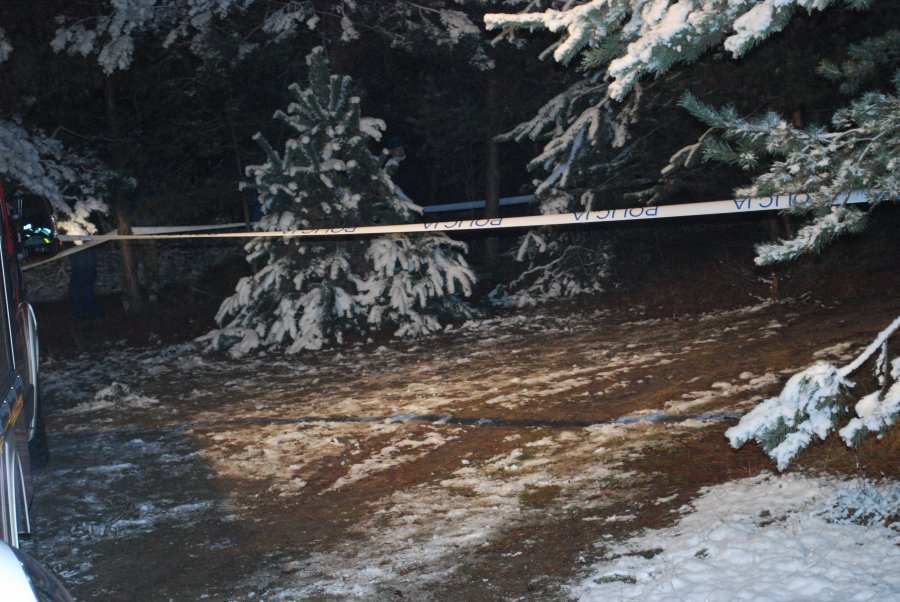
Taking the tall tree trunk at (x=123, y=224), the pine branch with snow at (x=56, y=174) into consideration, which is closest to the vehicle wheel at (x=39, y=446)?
the pine branch with snow at (x=56, y=174)

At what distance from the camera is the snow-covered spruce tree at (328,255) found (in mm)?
13805

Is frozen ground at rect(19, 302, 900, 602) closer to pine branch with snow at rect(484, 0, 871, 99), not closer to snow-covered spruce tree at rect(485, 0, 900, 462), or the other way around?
snow-covered spruce tree at rect(485, 0, 900, 462)

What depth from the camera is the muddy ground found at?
5.35 m

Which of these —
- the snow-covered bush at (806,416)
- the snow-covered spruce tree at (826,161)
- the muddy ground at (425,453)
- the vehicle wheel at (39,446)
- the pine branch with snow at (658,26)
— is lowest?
the muddy ground at (425,453)

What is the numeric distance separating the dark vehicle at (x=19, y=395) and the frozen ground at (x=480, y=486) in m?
0.89

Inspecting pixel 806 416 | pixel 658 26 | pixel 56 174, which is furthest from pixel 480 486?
pixel 56 174

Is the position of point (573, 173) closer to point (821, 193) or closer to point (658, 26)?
point (821, 193)

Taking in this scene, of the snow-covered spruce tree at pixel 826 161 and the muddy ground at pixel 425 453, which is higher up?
the snow-covered spruce tree at pixel 826 161

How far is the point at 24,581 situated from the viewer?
2.86 metres

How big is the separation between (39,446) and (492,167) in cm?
1352

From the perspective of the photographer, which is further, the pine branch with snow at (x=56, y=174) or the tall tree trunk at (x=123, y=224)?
the tall tree trunk at (x=123, y=224)

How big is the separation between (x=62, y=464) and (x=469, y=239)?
14.7 meters

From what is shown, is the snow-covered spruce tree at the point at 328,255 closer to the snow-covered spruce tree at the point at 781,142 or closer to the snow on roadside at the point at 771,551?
the snow on roadside at the point at 771,551

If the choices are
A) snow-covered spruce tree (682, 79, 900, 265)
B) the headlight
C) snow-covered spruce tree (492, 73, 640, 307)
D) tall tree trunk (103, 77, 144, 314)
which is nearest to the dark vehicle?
the headlight
